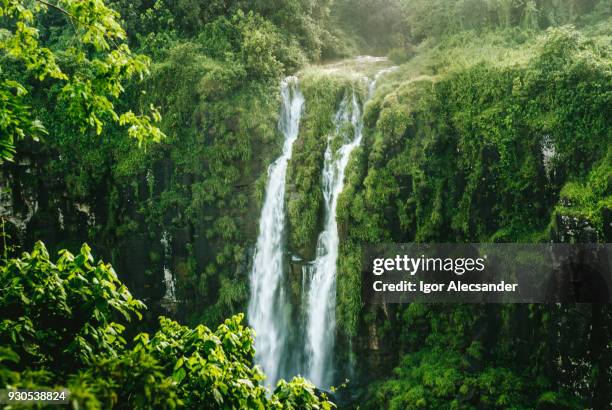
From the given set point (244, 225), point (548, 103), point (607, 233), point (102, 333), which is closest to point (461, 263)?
point (607, 233)

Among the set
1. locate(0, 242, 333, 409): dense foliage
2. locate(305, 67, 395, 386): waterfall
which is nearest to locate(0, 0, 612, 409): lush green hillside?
locate(0, 242, 333, 409): dense foliage

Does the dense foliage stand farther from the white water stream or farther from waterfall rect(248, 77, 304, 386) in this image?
waterfall rect(248, 77, 304, 386)

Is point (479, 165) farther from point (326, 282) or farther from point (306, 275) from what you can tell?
point (306, 275)

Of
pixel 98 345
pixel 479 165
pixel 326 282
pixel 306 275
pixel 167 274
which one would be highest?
pixel 479 165

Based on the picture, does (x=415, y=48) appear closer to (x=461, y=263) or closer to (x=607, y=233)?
(x=461, y=263)

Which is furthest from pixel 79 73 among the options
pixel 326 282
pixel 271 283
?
pixel 271 283

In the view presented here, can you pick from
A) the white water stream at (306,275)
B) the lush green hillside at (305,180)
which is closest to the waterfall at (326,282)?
the white water stream at (306,275)

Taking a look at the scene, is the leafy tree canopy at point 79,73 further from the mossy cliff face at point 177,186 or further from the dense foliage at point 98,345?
the mossy cliff face at point 177,186
